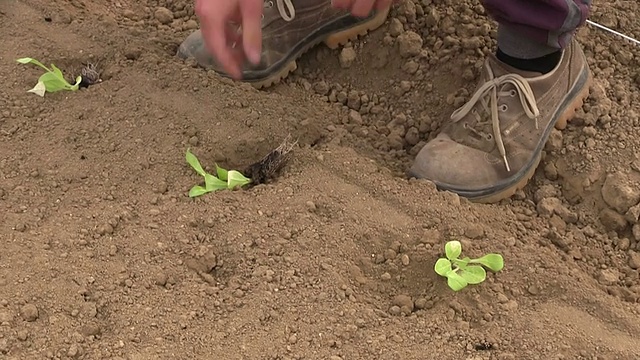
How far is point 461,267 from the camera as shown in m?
1.72

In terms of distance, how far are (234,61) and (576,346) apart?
3.04 ft

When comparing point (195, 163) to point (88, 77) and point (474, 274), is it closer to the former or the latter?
point (88, 77)

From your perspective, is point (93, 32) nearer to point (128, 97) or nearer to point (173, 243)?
point (128, 97)

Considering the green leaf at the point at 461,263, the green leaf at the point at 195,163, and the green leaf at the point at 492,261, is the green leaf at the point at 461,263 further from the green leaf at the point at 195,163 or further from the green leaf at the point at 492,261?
the green leaf at the point at 195,163

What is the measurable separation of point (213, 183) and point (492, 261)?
0.70 m

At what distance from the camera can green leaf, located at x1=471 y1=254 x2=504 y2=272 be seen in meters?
1.73

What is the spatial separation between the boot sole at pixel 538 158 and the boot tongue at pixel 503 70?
153 mm

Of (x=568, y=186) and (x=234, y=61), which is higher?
(x=234, y=61)

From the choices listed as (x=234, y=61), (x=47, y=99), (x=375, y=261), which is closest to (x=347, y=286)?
(x=375, y=261)

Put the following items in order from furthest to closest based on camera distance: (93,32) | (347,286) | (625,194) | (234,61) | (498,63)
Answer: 1. (93,32)
2. (498,63)
3. (625,194)
4. (347,286)
5. (234,61)

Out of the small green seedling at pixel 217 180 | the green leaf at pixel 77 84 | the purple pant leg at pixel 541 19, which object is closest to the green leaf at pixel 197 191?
the small green seedling at pixel 217 180

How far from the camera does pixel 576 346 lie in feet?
5.26

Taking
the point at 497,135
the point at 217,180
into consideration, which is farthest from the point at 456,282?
Answer: the point at 217,180

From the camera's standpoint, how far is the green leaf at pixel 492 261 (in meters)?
1.73
